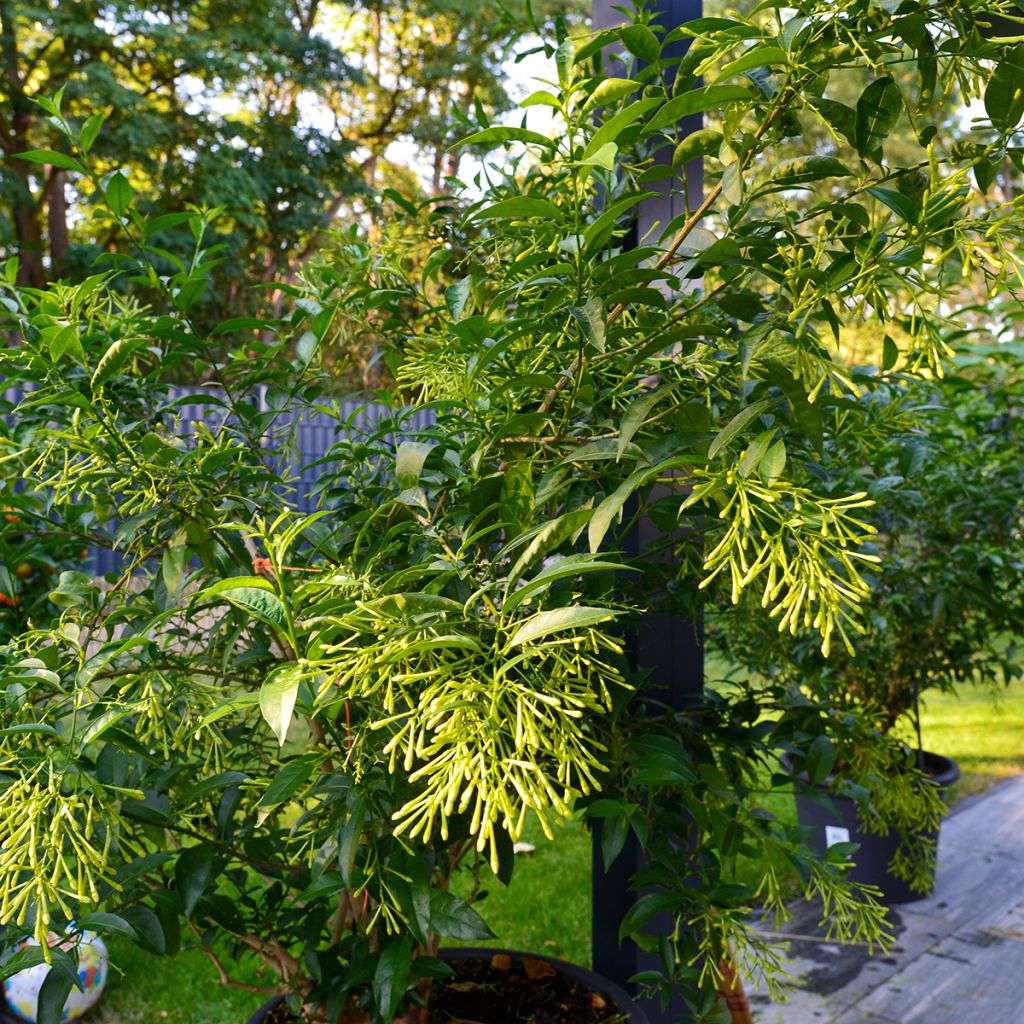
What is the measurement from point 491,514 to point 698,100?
1.41 ft

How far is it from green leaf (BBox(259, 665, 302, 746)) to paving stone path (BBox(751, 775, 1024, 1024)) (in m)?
2.20

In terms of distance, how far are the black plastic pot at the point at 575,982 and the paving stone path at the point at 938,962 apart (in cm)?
122

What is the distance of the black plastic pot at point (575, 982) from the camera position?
1301mm

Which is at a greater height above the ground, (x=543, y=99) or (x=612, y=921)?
(x=543, y=99)

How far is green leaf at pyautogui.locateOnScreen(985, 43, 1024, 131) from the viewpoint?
72 cm

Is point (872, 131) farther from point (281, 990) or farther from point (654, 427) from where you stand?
point (281, 990)

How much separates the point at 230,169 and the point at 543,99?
11255 mm

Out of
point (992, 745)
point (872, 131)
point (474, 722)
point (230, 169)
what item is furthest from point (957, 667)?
point (230, 169)

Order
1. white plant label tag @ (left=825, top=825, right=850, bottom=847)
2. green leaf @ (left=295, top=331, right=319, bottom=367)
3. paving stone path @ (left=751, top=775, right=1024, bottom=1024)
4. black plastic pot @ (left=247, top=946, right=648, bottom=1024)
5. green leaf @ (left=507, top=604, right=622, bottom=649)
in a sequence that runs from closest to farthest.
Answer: green leaf @ (left=507, top=604, right=622, bottom=649), green leaf @ (left=295, top=331, right=319, bottom=367), black plastic pot @ (left=247, top=946, right=648, bottom=1024), paving stone path @ (left=751, top=775, right=1024, bottom=1024), white plant label tag @ (left=825, top=825, right=850, bottom=847)

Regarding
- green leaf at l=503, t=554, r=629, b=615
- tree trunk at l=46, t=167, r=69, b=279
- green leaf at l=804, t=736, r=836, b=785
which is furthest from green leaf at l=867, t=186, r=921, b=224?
tree trunk at l=46, t=167, r=69, b=279

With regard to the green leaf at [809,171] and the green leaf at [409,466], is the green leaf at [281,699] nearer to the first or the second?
the green leaf at [409,466]

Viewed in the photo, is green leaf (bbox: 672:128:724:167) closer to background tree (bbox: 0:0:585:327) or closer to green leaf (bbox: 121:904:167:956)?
green leaf (bbox: 121:904:167:956)

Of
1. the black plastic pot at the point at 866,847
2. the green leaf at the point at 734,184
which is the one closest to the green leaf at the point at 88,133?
the green leaf at the point at 734,184

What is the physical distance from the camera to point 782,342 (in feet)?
3.32
